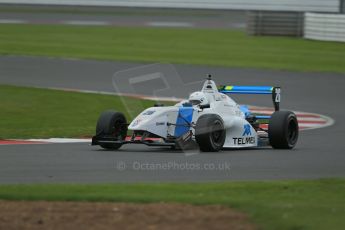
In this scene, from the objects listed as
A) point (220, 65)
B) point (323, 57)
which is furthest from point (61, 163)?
point (323, 57)

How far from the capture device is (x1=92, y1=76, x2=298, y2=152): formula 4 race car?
13432 mm

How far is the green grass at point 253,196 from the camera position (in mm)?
8430

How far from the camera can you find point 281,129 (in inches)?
555

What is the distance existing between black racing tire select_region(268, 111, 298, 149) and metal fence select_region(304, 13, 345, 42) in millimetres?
19120

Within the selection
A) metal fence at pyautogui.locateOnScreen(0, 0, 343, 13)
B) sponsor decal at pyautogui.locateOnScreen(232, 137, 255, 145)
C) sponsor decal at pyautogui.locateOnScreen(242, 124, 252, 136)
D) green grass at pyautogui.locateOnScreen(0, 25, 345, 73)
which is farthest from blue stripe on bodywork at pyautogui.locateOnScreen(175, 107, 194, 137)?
metal fence at pyautogui.locateOnScreen(0, 0, 343, 13)

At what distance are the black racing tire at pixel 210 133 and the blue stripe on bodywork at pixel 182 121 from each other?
0.41 meters

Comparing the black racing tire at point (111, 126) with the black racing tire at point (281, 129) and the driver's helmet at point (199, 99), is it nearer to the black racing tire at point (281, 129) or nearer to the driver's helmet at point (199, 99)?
the driver's helmet at point (199, 99)

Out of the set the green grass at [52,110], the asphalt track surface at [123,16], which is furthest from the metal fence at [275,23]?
the green grass at [52,110]

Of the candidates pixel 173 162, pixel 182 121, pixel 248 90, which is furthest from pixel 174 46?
pixel 173 162

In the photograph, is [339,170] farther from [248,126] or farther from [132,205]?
[132,205]

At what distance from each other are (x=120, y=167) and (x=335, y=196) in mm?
3038

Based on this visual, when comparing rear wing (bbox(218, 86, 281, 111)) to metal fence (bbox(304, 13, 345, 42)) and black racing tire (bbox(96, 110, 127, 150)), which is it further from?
metal fence (bbox(304, 13, 345, 42))

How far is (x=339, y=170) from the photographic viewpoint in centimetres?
1209

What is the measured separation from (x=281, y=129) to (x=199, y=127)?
57.7 inches
